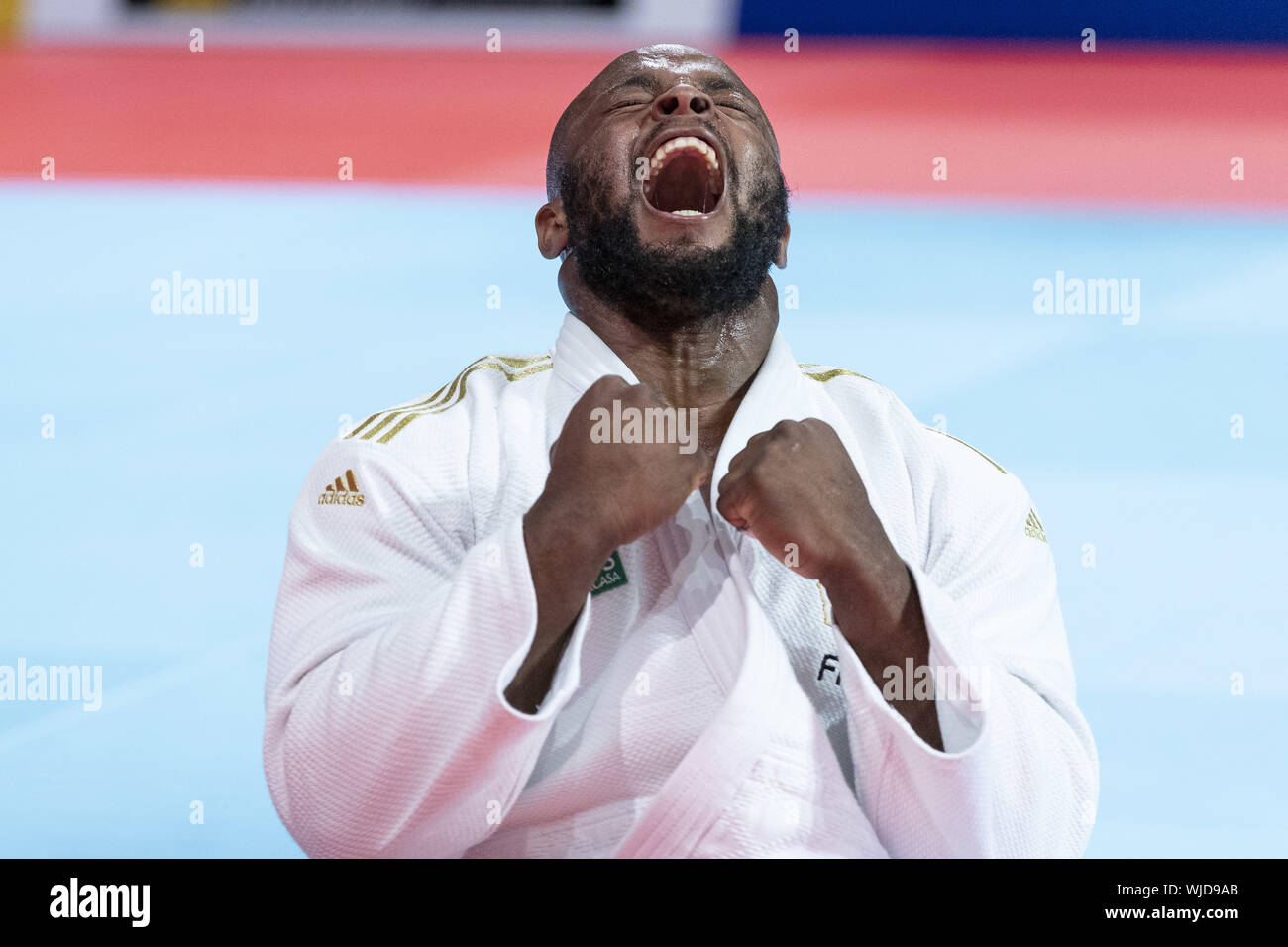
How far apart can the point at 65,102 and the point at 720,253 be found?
931 cm

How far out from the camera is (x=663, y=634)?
8.59ft

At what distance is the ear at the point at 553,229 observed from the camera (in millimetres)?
3156

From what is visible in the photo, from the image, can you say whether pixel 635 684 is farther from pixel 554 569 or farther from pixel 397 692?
pixel 397 692

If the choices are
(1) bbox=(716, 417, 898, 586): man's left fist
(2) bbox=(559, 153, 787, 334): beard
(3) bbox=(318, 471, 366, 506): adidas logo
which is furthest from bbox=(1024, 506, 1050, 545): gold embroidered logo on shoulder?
(3) bbox=(318, 471, 366, 506): adidas logo

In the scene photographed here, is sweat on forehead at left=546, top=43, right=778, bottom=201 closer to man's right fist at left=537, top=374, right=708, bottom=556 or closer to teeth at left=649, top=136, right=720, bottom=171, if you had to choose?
teeth at left=649, top=136, right=720, bottom=171

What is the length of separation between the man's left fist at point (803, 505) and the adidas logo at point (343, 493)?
0.66 meters

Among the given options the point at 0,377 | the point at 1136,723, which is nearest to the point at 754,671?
the point at 1136,723

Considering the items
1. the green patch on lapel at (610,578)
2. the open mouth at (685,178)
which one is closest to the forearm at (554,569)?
the green patch on lapel at (610,578)

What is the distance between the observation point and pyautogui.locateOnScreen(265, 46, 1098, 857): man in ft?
7.79

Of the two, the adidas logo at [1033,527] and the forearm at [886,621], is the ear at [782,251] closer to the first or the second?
the adidas logo at [1033,527]

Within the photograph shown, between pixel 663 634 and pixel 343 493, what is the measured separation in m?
0.62

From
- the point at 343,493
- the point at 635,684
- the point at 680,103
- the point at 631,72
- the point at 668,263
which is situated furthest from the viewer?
the point at 631,72

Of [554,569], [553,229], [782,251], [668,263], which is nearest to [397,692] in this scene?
[554,569]

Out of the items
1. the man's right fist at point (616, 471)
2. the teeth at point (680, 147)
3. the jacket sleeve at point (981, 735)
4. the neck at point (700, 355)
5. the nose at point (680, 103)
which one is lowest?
the jacket sleeve at point (981, 735)
